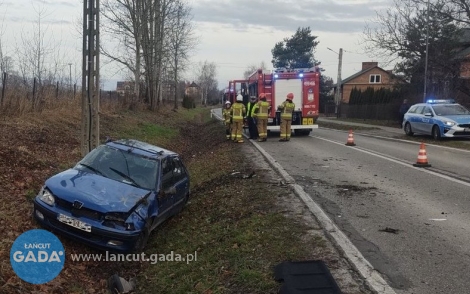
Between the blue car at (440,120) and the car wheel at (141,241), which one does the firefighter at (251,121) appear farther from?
the car wheel at (141,241)

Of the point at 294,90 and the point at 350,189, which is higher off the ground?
the point at 294,90

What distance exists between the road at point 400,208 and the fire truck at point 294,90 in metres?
6.26

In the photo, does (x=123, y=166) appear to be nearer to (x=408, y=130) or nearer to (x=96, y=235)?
(x=96, y=235)

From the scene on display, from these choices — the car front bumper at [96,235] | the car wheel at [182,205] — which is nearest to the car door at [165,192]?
the car wheel at [182,205]

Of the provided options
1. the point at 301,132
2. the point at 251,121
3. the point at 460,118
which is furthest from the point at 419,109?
the point at 251,121

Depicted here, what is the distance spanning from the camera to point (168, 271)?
19.2 feet

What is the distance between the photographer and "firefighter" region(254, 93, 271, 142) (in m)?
17.5

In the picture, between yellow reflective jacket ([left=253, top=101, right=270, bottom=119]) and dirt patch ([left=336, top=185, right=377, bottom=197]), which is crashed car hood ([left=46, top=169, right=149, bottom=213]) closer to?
dirt patch ([left=336, top=185, right=377, bottom=197])

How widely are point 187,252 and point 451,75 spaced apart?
2965 cm

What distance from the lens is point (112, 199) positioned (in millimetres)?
6289

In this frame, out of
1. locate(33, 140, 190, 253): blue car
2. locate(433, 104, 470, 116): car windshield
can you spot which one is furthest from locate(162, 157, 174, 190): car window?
locate(433, 104, 470, 116): car windshield

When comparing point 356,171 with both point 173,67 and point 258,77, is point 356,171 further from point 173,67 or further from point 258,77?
point 173,67

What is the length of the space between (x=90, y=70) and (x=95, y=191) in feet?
17.6

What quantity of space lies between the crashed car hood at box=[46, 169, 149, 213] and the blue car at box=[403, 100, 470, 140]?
15.9 meters
